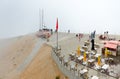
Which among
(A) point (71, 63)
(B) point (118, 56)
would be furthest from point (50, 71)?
(B) point (118, 56)

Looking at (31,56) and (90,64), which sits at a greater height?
(90,64)

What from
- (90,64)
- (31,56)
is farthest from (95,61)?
(31,56)

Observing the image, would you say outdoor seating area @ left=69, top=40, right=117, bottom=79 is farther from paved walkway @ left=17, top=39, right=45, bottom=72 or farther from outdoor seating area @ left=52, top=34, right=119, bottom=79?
paved walkway @ left=17, top=39, right=45, bottom=72

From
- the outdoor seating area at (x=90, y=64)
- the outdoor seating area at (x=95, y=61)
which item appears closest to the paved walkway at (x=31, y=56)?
the outdoor seating area at (x=90, y=64)

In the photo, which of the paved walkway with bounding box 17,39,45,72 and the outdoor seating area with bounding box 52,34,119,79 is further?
the paved walkway with bounding box 17,39,45,72

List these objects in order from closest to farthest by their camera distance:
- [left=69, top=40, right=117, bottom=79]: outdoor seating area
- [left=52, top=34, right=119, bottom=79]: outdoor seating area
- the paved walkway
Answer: [left=52, top=34, right=119, bottom=79]: outdoor seating area
[left=69, top=40, right=117, bottom=79]: outdoor seating area
the paved walkway

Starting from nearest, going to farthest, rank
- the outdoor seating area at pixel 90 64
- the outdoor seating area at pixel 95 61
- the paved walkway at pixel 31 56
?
the outdoor seating area at pixel 90 64, the outdoor seating area at pixel 95 61, the paved walkway at pixel 31 56

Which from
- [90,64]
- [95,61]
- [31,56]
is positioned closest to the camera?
[90,64]

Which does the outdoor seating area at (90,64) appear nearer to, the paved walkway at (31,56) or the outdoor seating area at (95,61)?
the outdoor seating area at (95,61)

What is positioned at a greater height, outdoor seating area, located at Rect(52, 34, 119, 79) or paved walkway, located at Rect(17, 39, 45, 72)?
outdoor seating area, located at Rect(52, 34, 119, 79)

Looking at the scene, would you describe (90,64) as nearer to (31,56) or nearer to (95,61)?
(95,61)

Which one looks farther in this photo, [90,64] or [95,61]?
[95,61]

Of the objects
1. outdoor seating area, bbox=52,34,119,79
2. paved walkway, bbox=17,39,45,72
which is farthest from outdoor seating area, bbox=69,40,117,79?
paved walkway, bbox=17,39,45,72

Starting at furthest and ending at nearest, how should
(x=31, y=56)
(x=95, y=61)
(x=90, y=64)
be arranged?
(x=31, y=56) < (x=95, y=61) < (x=90, y=64)
